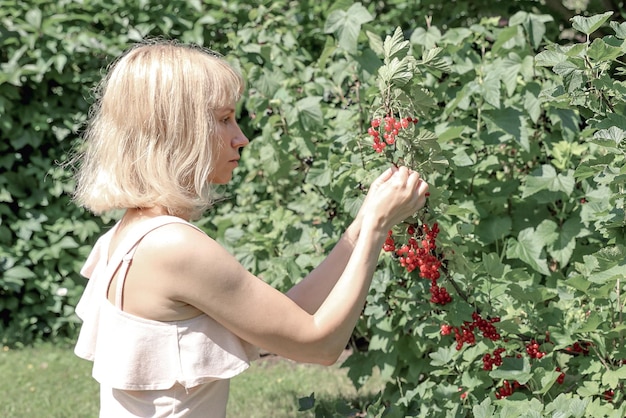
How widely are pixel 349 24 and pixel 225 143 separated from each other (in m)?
1.41

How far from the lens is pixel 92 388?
4.62 metres

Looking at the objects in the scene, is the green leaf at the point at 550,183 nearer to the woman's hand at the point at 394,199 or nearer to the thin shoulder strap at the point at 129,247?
the woman's hand at the point at 394,199

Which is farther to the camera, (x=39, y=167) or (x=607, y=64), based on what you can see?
(x=39, y=167)

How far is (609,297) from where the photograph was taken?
2326mm

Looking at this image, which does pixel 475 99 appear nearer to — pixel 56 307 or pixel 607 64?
pixel 607 64

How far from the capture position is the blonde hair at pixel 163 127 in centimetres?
188

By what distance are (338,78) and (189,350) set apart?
69.6 inches

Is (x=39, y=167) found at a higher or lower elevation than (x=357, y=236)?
lower

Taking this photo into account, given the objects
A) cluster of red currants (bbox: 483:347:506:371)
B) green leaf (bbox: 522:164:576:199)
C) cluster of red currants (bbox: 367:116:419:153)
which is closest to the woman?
cluster of red currants (bbox: 367:116:419:153)

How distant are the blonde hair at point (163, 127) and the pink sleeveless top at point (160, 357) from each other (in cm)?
9

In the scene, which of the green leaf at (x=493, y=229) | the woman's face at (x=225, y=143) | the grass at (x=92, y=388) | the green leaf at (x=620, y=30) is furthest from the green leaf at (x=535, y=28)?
the grass at (x=92, y=388)

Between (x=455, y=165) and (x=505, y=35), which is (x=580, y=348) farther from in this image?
(x=505, y=35)

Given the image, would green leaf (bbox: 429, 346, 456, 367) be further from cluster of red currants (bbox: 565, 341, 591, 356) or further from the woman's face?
the woman's face

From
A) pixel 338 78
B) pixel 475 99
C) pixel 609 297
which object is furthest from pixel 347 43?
pixel 609 297
